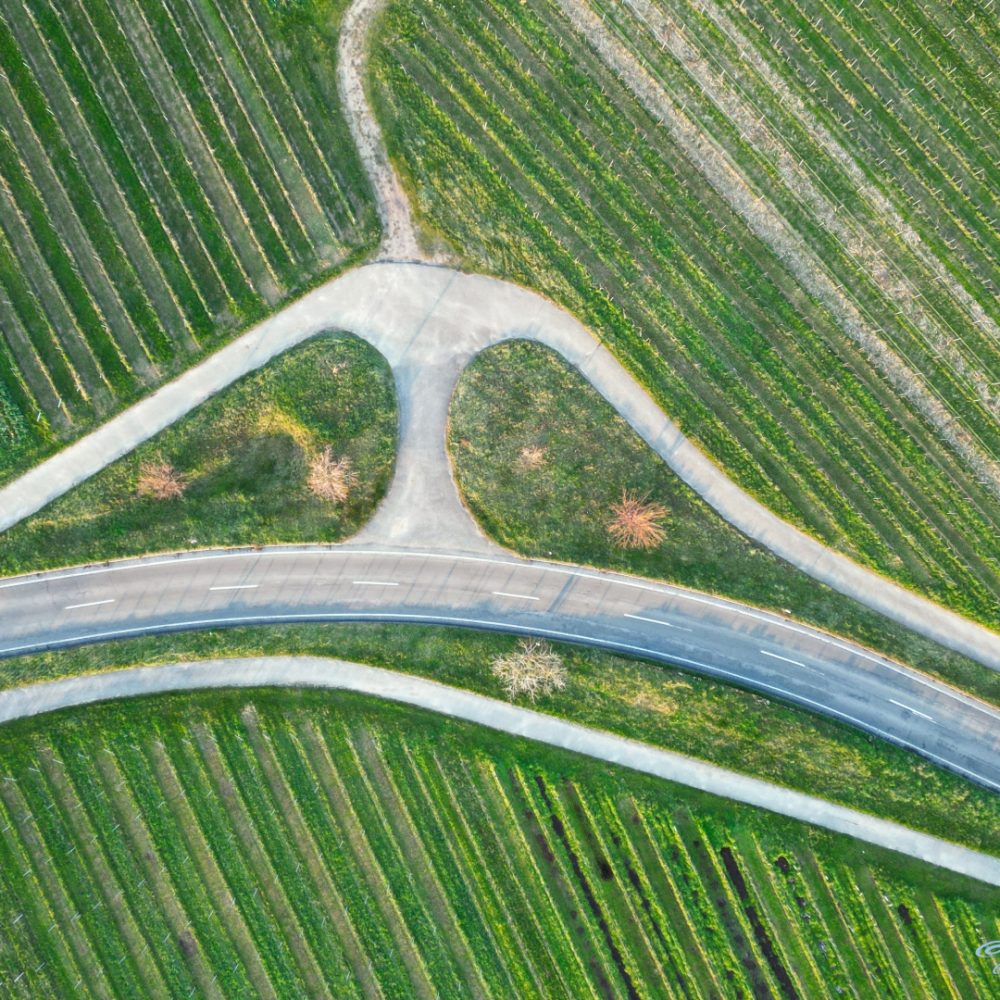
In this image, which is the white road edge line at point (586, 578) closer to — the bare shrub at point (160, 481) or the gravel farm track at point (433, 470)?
the gravel farm track at point (433, 470)

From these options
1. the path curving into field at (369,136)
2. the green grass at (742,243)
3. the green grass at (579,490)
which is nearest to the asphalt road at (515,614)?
the green grass at (579,490)

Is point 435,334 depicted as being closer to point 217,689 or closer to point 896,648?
point 217,689

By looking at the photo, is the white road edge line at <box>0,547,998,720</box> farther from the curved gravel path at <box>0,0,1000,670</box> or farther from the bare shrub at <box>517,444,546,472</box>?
the bare shrub at <box>517,444,546,472</box>

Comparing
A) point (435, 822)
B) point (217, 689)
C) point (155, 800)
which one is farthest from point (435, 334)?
point (155, 800)

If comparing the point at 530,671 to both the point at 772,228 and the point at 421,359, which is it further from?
the point at 772,228

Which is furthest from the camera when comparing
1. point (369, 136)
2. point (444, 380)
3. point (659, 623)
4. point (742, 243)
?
point (659, 623)

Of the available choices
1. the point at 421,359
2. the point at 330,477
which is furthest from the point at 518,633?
the point at 421,359
